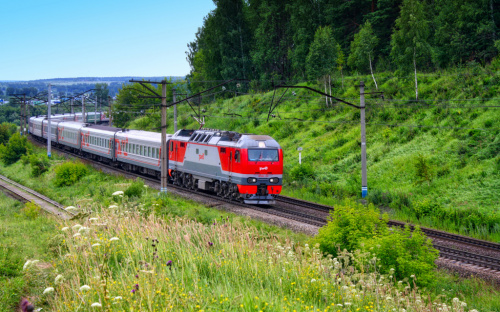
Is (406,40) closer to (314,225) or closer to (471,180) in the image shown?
(471,180)

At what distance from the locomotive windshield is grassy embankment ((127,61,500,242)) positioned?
401 cm

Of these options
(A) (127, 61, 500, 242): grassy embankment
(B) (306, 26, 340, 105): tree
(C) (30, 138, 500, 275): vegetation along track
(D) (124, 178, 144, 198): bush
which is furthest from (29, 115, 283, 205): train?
(B) (306, 26, 340, 105): tree

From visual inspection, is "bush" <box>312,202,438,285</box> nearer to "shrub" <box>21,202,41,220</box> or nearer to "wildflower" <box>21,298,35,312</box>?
"wildflower" <box>21,298,35,312</box>

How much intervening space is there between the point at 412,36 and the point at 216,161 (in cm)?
1769

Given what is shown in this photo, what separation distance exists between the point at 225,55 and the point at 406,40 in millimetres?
29561

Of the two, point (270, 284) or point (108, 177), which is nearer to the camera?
point (270, 284)

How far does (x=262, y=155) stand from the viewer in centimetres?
2483

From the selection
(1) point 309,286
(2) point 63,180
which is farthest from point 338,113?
(1) point 309,286

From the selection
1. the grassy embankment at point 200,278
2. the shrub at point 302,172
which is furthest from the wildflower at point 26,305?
the shrub at point 302,172

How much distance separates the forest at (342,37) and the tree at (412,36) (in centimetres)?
7

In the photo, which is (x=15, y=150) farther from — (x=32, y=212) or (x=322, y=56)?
(x=32, y=212)

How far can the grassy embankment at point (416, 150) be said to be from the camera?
22.4 meters

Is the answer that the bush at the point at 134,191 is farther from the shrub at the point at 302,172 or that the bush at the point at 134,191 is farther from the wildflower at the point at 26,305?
the wildflower at the point at 26,305

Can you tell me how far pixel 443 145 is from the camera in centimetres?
2822
